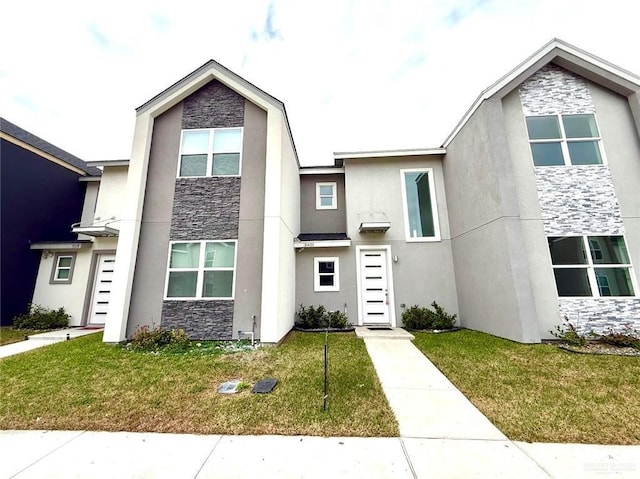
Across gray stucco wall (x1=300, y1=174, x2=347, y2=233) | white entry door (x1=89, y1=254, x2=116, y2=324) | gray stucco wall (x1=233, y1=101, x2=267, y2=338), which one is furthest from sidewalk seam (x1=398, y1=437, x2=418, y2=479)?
white entry door (x1=89, y1=254, x2=116, y2=324)

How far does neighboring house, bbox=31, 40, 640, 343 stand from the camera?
22.8 feet

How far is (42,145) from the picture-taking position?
34.4 ft

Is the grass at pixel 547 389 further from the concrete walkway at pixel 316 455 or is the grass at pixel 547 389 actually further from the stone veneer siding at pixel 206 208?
the stone veneer siding at pixel 206 208

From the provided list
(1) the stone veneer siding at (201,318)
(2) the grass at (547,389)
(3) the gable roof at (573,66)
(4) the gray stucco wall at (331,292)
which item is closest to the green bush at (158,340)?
(1) the stone veneer siding at (201,318)

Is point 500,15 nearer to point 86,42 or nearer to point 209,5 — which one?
point 209,5

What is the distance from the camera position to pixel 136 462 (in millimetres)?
2547

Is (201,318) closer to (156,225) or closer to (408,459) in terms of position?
(156,225)

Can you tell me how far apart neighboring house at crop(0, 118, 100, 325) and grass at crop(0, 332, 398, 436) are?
16.5 ft

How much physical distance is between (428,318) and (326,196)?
20.6ft

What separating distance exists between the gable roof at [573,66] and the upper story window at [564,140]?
1.14 metres

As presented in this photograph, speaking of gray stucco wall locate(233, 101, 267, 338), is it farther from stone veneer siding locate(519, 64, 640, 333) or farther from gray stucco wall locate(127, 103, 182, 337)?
stone veneer siding locate(519, 64, 640, 333)

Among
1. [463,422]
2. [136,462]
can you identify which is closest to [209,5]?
[136,462]

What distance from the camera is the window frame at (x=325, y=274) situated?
953 centimetres

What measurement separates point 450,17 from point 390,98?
4.52 m
